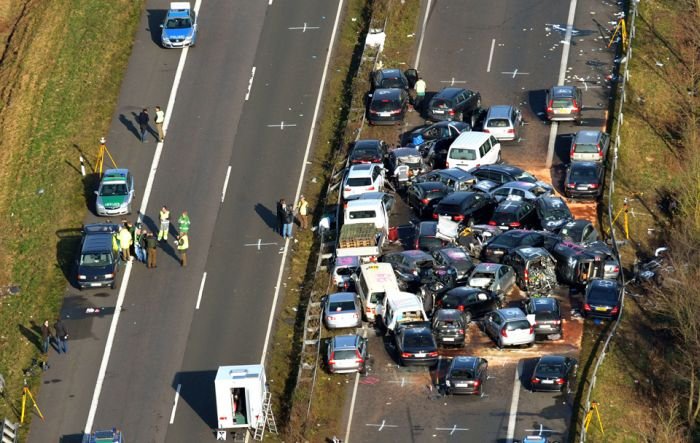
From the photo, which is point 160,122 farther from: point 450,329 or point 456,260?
point 450,329

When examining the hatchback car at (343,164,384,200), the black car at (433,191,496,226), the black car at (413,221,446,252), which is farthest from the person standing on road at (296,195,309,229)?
the black car at (433,191,496,226)

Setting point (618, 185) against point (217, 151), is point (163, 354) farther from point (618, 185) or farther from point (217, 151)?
point (618, 185)

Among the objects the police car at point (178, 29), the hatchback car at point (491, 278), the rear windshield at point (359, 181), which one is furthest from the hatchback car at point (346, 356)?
the police car at point (178, 29)

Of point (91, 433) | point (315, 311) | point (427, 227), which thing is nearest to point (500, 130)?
point (427, 227)

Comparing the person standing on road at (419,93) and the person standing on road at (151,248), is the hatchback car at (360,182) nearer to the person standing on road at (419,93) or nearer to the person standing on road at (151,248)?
the person standing on road at (419,93)

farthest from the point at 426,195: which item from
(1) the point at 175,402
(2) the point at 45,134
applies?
(2) the point at 45,134

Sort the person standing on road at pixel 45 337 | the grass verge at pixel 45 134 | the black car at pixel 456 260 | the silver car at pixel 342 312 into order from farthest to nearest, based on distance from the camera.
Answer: the grass verge at pixel 45 134, the black car at pixel 456 260, the person standing on road at pixel 45 337, the silver car at pixel 342 312

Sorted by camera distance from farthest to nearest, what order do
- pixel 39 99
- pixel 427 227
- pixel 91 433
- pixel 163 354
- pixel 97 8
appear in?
pixel 97 8, pixel 39 99, pixel 427 227, pixel 163 354, pixel 91 433
